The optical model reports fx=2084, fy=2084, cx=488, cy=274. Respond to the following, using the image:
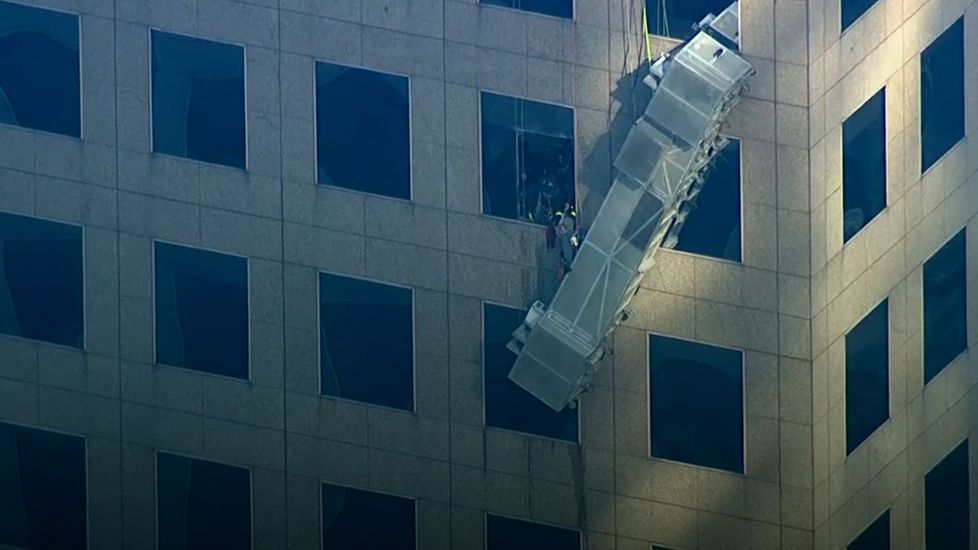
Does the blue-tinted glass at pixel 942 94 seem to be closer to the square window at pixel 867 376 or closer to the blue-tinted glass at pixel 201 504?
the square window at pixel 867 376

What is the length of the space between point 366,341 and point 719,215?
22.1 ft

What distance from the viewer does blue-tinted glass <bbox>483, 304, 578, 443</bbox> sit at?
36.8m

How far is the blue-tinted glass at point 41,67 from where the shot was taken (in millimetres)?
37625

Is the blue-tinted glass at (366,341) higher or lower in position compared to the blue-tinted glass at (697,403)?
higher

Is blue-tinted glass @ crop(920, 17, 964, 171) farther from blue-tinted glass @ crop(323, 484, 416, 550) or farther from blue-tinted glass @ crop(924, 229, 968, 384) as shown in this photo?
blue-tinted glass @ crop(323, 484, 416, 550)

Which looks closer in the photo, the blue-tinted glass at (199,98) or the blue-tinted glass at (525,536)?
the blue-tinted glass at (199,98)

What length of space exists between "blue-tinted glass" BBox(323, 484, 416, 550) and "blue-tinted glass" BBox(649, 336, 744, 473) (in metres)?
4.87

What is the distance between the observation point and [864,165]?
3559 centimetres

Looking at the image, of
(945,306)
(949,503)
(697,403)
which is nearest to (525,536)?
(697,403)

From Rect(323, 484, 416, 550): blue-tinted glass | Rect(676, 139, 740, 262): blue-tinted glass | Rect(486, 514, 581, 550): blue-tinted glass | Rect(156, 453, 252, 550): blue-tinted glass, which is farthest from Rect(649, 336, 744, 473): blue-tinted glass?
Rect(156, 453, 252, 550): blue-tinted glass

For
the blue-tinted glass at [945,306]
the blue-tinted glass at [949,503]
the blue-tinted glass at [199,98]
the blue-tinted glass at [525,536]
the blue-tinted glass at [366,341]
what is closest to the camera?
the blue-tinted glass at [945,306]

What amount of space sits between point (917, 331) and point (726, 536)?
4.92 metres

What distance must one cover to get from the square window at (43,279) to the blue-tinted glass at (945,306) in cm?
1526

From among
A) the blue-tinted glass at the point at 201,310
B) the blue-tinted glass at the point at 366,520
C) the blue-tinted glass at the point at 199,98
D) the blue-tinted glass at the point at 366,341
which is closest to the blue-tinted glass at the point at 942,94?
the blue-tinted glass at the point at 366,341
